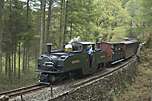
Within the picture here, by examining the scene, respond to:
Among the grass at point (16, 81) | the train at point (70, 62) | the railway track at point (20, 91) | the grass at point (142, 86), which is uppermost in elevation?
the train at point (70, 62)

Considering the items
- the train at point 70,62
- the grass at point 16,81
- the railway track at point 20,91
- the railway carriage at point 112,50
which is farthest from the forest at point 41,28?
the railway track at point 20,91

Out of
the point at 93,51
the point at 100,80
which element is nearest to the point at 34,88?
the point at 100,80

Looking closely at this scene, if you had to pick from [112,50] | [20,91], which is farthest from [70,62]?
[112,50]

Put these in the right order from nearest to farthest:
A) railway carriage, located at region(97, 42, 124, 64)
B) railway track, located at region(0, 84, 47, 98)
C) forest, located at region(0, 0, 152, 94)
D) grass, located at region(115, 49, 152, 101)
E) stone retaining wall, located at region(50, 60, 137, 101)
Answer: railway track, located at region(0, 84, 47, 98) < stone retaining wall, located at region(50, 60, 137, 101) < grass, located at region(115, 49, 152, 101) < railway carriage, located at region(97, 42, 124, 64) < forest, located at region(0, 0, 152, 94)

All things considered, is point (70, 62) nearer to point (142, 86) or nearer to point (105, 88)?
point (105, 88)

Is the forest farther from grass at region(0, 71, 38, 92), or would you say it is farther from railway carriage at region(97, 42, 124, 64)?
railway carriage at region(97, 42, 124, 64)

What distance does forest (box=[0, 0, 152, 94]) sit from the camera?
32344 millimetres

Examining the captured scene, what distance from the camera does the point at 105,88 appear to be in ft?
65.4

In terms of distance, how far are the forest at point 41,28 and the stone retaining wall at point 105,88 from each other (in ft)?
23.7

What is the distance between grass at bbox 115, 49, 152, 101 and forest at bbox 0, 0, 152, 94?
7.12 metres

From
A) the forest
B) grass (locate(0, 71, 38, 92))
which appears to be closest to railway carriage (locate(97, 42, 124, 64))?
the forest

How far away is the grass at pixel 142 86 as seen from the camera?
21070 mm

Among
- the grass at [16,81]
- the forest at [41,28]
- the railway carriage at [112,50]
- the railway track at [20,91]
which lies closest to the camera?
the railway track at [20,91]

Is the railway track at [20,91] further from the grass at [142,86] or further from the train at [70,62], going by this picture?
the grass at [142,86]
